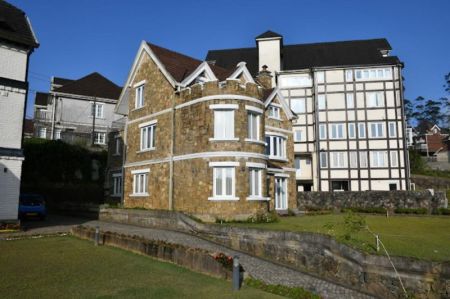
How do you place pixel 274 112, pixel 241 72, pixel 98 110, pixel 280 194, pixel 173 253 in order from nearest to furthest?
pixel 173 253 < pixel 241 72 < pixel 280 194 < pixel 274 112 < pixel 98 110

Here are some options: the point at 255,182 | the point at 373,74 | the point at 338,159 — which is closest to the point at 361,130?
the point at 338,159

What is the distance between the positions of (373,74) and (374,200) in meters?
16.1

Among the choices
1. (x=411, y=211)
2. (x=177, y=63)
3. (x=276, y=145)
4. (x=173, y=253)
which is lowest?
(x=173, y=253)

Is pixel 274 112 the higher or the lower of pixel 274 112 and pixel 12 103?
the higher

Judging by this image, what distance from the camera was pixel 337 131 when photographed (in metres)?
41.4

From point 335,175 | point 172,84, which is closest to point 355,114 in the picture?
point 335,175

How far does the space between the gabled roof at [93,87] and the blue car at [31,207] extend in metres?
23.6

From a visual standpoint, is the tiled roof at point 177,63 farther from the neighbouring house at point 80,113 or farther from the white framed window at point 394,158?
the white framed window at point 394,158

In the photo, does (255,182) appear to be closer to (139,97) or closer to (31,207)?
(139,97)

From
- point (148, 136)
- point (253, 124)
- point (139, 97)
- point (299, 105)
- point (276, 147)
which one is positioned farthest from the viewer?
point (299, 105)

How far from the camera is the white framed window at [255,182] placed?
788 inches

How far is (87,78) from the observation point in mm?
49094

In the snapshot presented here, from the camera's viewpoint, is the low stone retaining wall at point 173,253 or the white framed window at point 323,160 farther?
the white framed window at point 323,160

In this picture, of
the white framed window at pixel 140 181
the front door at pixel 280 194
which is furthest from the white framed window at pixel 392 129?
the white framed window at pixel 140 181
